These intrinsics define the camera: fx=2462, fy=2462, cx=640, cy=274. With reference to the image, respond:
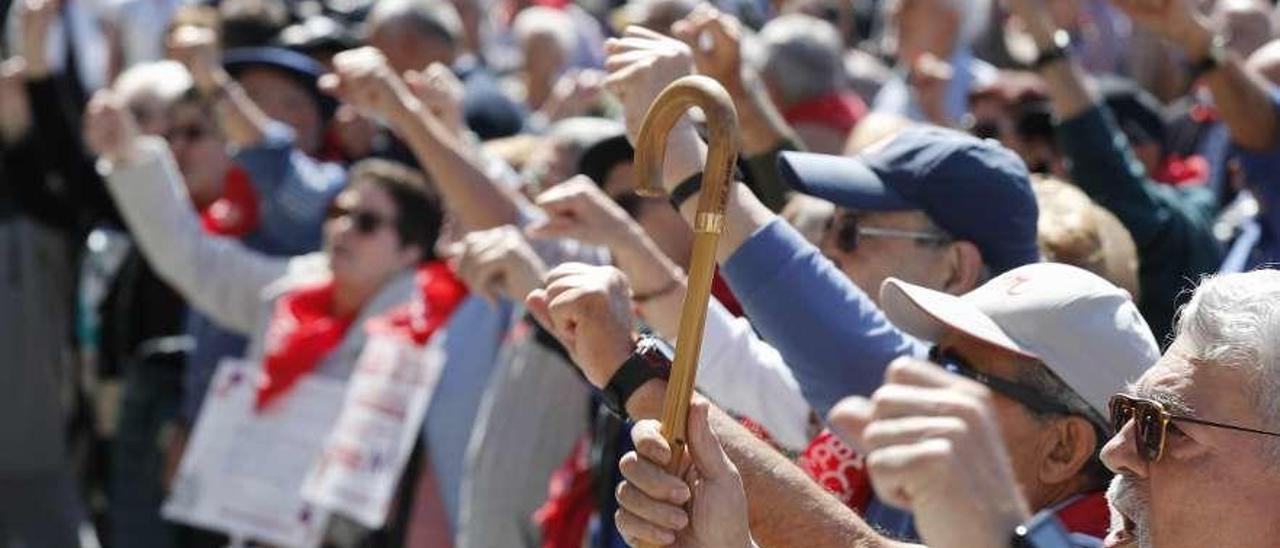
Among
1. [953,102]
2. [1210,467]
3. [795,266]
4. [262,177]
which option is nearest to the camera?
[1210,467]

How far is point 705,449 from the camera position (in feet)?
9.64

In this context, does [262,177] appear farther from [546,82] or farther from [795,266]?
[795,266]

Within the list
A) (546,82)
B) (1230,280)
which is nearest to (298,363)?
(546,82)

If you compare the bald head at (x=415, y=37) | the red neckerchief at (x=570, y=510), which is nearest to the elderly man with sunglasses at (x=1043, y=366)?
the red neckerchief at (x=570, y=510)

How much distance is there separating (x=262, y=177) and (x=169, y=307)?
26.4 inches

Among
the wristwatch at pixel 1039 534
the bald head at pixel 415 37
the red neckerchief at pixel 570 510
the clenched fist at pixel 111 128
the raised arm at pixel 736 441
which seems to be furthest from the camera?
the bald head at pixel 415 37

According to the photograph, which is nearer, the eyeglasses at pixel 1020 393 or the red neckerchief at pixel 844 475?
the eyeglasses at pixel 1020 393

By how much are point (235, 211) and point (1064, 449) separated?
14.5 ft

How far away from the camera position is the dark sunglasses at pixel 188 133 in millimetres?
7613

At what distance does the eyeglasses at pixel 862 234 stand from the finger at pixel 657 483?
1394mm

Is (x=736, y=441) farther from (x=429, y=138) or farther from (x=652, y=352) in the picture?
(x=429, y=138)

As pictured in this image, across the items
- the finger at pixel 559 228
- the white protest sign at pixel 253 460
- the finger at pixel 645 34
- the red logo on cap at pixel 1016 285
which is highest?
the red logo on cap at pixel 1016 285

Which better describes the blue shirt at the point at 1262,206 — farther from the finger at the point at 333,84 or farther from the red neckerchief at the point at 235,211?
the red neckerchief at the point at 235,211

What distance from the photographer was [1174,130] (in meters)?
7.72
